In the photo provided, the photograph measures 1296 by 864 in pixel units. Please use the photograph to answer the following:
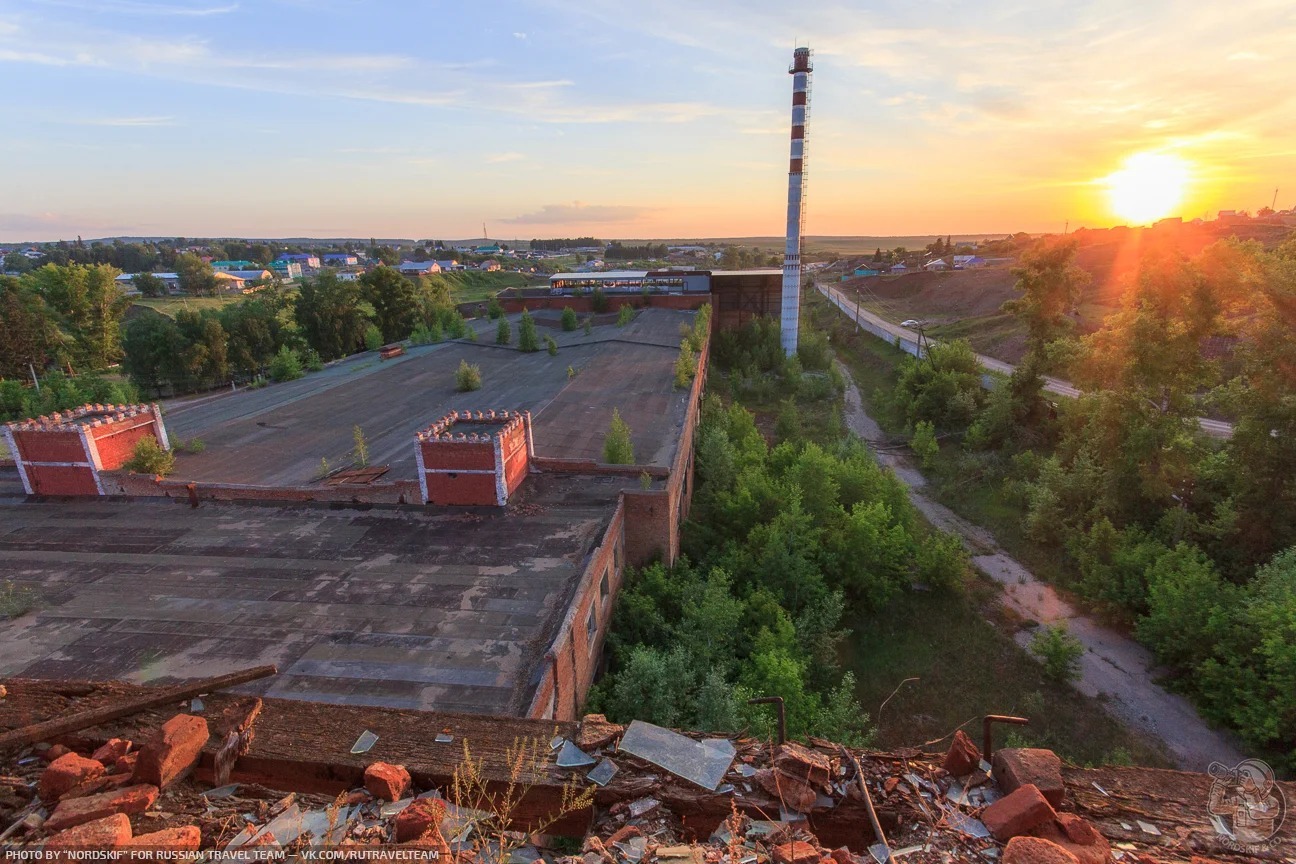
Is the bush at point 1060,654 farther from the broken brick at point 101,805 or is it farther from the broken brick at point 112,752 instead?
the broken brick at point 112,752

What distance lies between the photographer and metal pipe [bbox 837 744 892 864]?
12.7 ft

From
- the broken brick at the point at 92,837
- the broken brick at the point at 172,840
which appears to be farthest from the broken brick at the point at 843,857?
the broken brick at the point at 92,837

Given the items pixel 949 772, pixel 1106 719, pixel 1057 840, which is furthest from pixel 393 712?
pixel 1106 719

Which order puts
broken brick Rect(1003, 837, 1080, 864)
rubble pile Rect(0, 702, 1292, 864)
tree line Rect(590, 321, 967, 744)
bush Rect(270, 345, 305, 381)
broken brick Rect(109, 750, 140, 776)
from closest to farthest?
broken brick Rect(1003, 837, 1080, 864) → rubble pile Rect(0, 702, 1292, 864) → broken brick Rect(109, 750, 140, 776) → tree line Rect(590, 321, 967, 744) → bush Rect(270, 345, 305, 381)

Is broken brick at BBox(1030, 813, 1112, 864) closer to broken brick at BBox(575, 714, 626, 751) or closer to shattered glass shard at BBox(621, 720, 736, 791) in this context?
shattered glass shard at BBox(621, 720, 736, 791)

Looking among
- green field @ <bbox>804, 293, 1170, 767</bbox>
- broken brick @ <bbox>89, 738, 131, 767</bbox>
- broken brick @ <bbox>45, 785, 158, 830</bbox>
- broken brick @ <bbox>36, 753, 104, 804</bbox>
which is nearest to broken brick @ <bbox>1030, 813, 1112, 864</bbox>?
broken brick @ <bbox>45, 785, 158, 830</bbox>

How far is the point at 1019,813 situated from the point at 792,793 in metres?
1.39

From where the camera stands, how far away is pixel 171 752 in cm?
416

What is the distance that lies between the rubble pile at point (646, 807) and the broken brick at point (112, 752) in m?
0.01

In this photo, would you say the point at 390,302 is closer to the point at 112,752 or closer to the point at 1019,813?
the point at 112,752

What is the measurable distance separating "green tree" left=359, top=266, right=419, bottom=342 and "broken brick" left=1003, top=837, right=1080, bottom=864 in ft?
159

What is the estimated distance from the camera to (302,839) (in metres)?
3.75

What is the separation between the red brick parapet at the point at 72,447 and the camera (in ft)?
45.0

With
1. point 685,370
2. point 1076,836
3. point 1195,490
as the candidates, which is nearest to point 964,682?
point 1195,490
